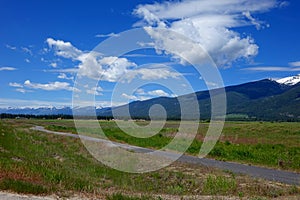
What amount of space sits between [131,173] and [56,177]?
755cm

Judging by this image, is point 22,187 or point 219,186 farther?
point 219,186

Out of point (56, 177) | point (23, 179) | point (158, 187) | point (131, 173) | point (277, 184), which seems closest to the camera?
point (23, 179)

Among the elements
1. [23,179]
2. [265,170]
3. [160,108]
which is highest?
[160,108]

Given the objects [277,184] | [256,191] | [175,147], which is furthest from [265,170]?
[175,147]

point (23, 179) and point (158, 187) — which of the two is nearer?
point (23, 179)

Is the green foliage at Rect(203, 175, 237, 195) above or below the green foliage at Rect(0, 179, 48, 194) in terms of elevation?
below

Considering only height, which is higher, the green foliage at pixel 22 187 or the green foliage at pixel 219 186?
the green foliage at pixel 22 187

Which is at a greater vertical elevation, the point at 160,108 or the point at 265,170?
the point at 160,108

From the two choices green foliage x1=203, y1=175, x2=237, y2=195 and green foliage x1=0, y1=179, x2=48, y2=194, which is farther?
green foliage x1=203, y1=175, x2=237, y2=195

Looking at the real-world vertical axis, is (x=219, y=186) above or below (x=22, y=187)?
below

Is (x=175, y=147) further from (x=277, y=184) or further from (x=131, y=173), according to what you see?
(x=277, y=184)

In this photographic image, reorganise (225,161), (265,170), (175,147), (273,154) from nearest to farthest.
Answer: (265,170) → (225,161) → (273,154) → (175,147)

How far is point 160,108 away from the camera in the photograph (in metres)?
26.5

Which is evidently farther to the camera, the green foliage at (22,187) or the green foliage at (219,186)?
the green foliage at (219,186)
